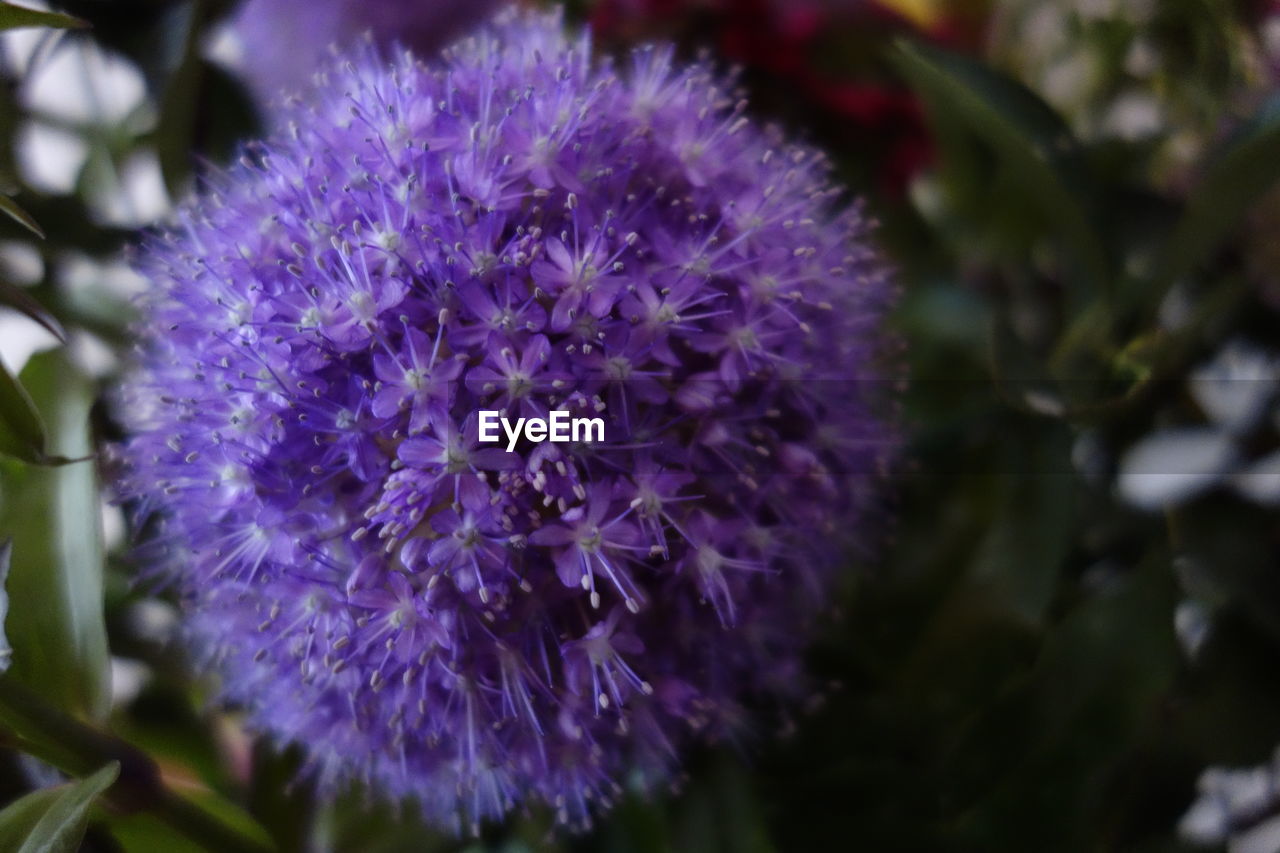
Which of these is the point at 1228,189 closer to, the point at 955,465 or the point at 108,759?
the point at 955,465

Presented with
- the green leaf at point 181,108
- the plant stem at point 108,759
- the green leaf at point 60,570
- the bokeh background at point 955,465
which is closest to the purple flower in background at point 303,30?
the bokeh background at point 955,465

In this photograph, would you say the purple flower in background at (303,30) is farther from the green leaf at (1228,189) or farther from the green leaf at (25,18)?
the green leaf at (1228,189)

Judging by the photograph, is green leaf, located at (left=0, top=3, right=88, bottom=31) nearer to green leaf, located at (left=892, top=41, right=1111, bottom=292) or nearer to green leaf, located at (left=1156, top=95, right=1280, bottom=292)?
green leaf, located at (left=892, top=41, right=1111, bottom=292)

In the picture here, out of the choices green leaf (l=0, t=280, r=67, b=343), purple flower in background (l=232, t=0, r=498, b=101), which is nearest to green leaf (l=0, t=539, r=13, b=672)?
green leaf (l=0, t=280, r=67, b=343)

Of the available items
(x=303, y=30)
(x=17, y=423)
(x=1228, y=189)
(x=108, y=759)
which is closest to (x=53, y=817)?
(x=108, y=759)

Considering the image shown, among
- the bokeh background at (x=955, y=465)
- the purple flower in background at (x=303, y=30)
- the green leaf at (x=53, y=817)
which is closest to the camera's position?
the green leaf at (x=53, y=817)

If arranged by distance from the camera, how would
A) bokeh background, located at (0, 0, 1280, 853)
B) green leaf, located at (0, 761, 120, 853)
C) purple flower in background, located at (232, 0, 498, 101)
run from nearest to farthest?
green leaf, located at (0, 761, 120, 853)
bokeh background, located at (0, 0, 1280, 853)
purple flower in background, located at (232, 0, 498, 101)
